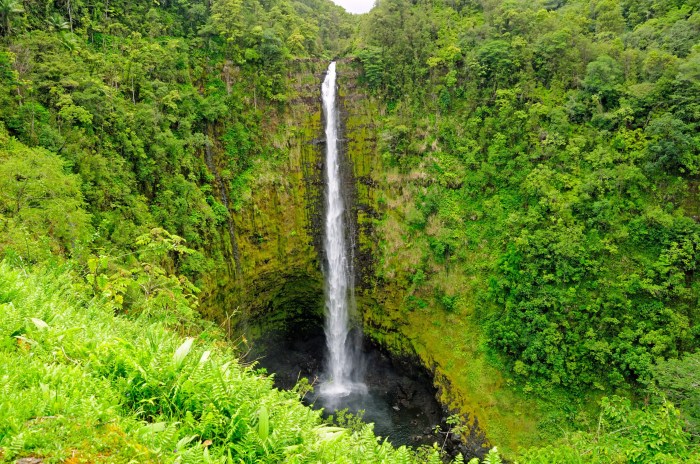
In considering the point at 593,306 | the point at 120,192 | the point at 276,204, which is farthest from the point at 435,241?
the point at 120,192

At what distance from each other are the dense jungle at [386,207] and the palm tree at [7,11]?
0.18 m

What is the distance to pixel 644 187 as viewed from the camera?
52.7 feet

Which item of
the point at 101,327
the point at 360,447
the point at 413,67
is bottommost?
the point at 360,447

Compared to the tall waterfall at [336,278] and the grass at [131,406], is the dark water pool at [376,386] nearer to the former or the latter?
the tall waterfall at [336,278]

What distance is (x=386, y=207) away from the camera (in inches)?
860

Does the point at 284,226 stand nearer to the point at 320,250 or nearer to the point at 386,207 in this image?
the point at 320,250

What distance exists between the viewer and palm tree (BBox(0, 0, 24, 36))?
13.8m

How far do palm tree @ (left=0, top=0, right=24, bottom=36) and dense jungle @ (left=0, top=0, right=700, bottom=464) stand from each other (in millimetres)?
181

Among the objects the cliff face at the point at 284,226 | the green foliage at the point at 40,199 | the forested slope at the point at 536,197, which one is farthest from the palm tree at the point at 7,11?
the forested slope at the point at 536,197

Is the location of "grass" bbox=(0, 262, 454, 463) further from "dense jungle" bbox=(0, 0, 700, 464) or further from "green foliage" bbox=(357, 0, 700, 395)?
"green foliage" bbox=(357, 0, 700, 395)

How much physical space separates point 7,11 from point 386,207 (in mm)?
18013

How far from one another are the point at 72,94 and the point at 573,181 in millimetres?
20692

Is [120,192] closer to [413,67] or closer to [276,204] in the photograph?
[276,204]

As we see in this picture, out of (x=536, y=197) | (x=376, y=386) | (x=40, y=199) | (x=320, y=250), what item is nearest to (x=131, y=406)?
(x=40, y=199)
